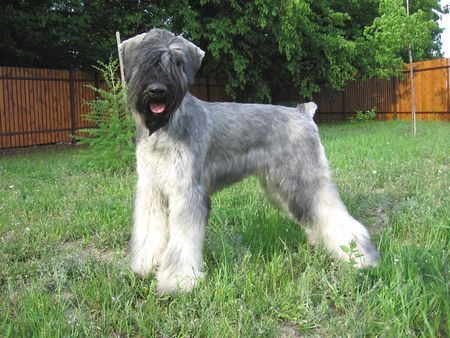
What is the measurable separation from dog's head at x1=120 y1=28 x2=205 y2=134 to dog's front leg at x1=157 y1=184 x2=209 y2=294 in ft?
1.72

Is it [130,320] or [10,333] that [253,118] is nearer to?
[130,320]

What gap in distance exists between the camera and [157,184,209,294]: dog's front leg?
2.93 meters

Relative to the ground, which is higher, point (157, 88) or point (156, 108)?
point (157, 88)

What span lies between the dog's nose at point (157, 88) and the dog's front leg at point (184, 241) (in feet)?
2.21

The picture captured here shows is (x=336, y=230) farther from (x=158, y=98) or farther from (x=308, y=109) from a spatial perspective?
(x=158, y=98)

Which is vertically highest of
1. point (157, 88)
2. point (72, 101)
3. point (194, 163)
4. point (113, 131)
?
point (72, 101)

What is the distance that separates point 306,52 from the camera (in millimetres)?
19078

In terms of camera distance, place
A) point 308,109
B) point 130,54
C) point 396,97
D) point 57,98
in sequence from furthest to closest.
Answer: point 396,97, point 57,98, point 308,109, point 130,54

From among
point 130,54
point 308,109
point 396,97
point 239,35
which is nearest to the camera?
point 130,54

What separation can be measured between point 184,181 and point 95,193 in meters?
3.00

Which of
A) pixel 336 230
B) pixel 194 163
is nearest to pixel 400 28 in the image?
pixel 336 230

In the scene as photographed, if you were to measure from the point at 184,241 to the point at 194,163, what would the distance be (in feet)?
1.82

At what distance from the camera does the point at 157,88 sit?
2.82m

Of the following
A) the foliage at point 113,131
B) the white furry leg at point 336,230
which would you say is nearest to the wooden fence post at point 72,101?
the foliage at point 113,131
